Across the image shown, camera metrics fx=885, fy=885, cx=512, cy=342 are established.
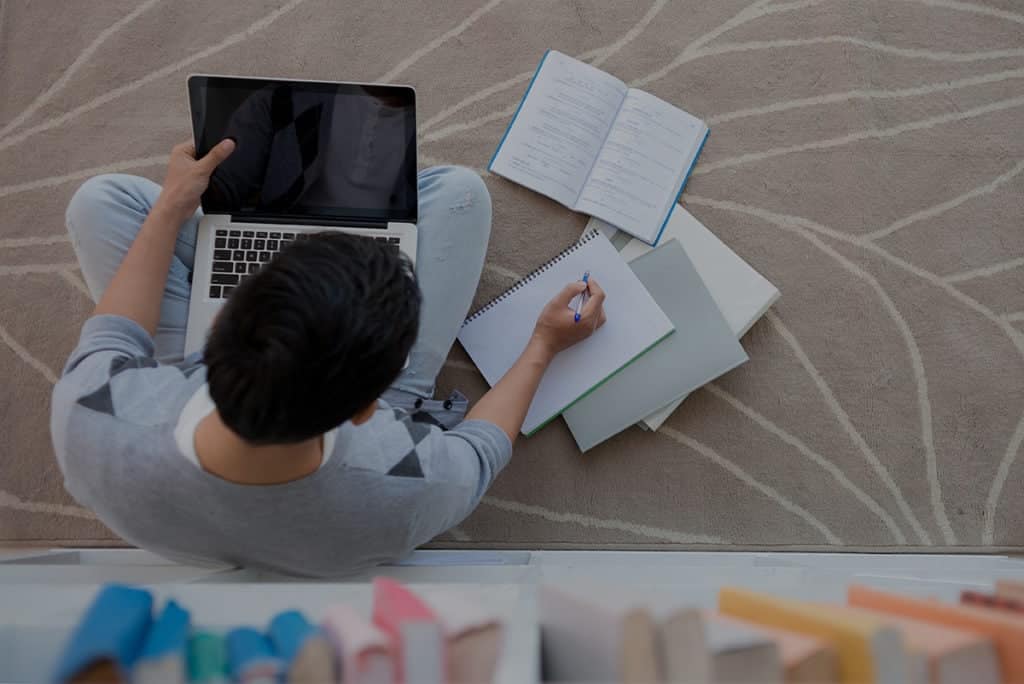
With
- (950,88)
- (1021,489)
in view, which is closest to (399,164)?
(950,88)

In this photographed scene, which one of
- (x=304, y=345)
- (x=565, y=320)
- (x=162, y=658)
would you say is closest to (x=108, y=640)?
(x=162, y=658)

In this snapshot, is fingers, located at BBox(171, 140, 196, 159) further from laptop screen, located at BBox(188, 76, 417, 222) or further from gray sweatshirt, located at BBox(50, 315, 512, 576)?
gray sweatshirt, located at BBox(50, 315, 512, 576)

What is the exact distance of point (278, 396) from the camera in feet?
2.44

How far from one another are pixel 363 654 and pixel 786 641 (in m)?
0.28

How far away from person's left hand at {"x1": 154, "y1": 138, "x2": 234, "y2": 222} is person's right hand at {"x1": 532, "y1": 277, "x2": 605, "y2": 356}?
510 mm

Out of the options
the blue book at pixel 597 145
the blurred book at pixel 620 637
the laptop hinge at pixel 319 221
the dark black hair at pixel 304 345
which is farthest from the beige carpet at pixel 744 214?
the blurred book at pixel 620 637

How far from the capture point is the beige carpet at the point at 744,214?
1.47 meters

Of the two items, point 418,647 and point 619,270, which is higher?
point 418,647

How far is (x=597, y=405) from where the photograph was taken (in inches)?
57.1

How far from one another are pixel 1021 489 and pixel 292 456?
4.12 feet

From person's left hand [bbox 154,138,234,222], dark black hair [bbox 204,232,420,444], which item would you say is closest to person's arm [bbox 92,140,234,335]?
person's left hand [bbox 154,138,234,222]

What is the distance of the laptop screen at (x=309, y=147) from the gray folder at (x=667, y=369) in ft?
1.46

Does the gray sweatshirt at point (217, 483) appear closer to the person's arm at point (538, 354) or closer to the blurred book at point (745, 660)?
the person's arm at point (538, 354)

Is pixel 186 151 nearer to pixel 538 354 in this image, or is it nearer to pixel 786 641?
pixel 538 354
